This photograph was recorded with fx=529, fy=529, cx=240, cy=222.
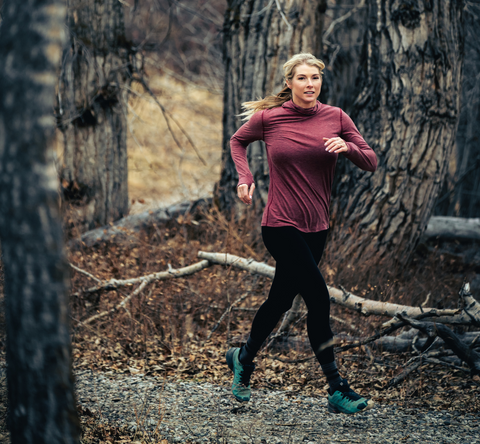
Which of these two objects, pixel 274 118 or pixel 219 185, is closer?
pixel 274 118

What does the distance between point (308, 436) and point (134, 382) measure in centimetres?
147

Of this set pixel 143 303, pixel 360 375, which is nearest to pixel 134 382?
pixel 143 303

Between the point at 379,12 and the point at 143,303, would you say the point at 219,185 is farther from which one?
the point at 379,12

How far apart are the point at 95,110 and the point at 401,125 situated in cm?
405

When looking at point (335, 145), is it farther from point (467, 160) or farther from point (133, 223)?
point (467, 160)

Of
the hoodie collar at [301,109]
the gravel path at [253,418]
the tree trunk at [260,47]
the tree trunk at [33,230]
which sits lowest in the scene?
the gravel path at [253,418]

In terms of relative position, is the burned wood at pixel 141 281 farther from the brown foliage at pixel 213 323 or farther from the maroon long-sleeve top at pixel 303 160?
the maroon long-sleeve top at pixel 303 160

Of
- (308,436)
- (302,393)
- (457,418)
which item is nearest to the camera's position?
(308,436)

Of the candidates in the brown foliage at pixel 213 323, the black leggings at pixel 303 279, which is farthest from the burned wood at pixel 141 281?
the black leggings at pixel 303 279

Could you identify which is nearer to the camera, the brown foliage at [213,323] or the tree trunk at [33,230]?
the tree trunk at [33,230]

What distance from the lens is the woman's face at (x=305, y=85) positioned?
3164 millimetres

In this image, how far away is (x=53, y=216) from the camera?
1.97 meters

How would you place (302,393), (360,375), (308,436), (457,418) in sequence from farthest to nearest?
(360,375), (302,393), (457,418), (308,436)

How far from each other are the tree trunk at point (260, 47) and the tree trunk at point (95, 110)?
164 cm
